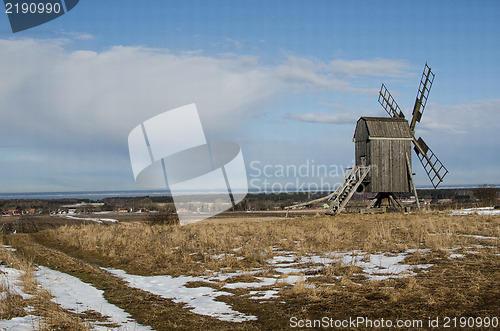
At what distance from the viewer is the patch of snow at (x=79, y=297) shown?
8.55 metres

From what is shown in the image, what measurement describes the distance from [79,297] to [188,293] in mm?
2698

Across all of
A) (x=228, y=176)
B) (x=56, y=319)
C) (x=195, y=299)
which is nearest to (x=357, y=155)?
(x=228, y=176)

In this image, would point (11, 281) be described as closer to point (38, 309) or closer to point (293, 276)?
point (38, 309)

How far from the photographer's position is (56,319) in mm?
7754

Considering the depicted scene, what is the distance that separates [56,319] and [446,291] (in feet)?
25.1

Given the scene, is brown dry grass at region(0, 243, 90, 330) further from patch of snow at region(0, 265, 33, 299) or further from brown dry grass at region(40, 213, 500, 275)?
brown dry grass at region(40, 213, 500, 275)

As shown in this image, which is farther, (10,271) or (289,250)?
(289,250)

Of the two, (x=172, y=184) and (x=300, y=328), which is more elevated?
(x=172, y=184)

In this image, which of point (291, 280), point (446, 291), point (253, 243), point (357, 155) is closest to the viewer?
point (446, 291)

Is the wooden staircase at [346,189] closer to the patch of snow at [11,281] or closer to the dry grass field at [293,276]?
the dry grass field at [293,276]

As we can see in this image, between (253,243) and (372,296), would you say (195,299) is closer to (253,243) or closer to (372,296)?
(372,296)

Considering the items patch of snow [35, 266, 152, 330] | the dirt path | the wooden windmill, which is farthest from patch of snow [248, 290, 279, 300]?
the wooden windmill

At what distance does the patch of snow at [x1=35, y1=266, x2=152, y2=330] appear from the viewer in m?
8.55

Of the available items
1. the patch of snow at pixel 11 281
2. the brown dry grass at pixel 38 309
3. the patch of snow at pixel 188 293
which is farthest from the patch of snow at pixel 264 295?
the patch of snow at pixel 11 281
